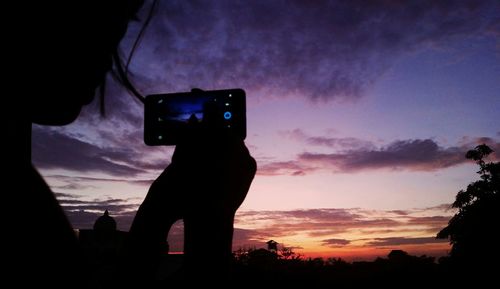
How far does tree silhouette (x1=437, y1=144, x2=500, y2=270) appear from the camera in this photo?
2748cm

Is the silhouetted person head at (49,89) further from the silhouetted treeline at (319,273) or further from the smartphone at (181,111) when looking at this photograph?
the silhouetted treeline at (319,273)

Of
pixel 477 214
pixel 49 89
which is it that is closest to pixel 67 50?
pixel 49 89

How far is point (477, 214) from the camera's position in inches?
1136

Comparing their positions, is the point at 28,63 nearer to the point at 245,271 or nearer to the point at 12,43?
the point at 12,43

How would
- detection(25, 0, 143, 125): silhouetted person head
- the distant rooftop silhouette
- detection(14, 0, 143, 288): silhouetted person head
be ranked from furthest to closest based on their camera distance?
the distant rooftop silhouette
detection(25, 0, 143, 125): silhouetted person head
detection(14, 0, 143, 288): silhouetted person head

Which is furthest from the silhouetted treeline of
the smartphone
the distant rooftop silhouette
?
the smartphone

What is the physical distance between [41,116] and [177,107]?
5.39 ft

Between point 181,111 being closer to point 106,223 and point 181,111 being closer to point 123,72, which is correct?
point 123,72

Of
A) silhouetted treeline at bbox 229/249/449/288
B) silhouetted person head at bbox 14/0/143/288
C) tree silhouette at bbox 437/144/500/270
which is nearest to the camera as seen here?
silhouetted person head at bbox 14/0/143/288

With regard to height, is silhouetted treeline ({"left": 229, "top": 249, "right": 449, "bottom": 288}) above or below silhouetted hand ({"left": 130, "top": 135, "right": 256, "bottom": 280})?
below

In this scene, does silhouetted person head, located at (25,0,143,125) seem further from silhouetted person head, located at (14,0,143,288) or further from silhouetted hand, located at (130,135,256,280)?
silhouetted hand, located at (130,135,256,280)

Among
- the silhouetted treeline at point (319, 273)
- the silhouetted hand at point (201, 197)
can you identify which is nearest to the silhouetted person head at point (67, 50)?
the silhouetted hand at point (201, 197)

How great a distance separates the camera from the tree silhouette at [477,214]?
90.2 feet

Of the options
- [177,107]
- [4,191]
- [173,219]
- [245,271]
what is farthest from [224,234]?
[245,271]
